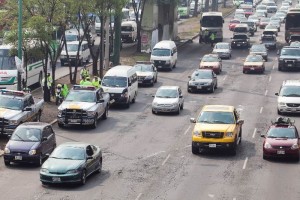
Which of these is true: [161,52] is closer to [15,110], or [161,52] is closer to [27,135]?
[15,110]

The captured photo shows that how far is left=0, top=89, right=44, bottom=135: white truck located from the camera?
128 ft

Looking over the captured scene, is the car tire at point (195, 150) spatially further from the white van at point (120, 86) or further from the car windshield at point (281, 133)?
the white van at point (120, 86)

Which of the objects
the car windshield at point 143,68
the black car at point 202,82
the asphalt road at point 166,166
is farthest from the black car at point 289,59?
the asphalt road at point 166,166

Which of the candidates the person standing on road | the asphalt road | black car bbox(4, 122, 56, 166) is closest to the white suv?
the asphalt road

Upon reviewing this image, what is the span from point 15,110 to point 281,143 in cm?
1268

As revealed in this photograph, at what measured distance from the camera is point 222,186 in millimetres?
31844

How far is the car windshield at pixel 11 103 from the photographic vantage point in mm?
40600

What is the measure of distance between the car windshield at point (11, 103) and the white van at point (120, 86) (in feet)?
31.4

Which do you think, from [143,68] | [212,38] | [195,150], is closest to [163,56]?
[143,68]

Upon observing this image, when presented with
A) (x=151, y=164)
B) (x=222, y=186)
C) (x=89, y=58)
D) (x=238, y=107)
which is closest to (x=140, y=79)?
(x=238, y=107)

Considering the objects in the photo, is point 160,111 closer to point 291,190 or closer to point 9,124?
point 9,124

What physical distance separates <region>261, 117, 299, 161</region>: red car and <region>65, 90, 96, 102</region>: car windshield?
36.2 ft

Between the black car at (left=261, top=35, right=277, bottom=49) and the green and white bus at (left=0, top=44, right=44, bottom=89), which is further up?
the green and white bus at (left=0, top=44, right=44, bottom=89)

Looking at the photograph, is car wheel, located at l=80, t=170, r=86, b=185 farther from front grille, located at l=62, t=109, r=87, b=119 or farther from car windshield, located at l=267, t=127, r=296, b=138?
front grille, located at l=62, t=109, r=87, b=119
